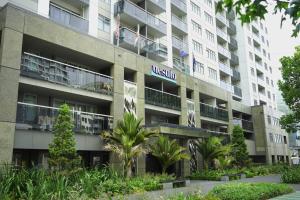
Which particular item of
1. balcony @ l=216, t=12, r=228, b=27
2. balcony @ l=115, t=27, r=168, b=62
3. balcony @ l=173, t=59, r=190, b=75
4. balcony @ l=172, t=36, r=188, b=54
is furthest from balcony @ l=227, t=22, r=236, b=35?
balcony @ l=115, t=27, r=168, b=62

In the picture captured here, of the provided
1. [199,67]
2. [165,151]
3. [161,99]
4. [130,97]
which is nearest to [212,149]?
[161,99]

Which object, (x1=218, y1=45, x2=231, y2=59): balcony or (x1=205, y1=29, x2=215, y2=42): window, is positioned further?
(x1=218, y1=45, x2=231, y2=59): balcony

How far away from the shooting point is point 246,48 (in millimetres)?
51250

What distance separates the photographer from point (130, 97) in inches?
957

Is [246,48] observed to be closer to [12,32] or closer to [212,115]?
[212,115]

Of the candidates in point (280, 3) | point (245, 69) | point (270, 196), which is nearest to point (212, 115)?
point (245, 69)

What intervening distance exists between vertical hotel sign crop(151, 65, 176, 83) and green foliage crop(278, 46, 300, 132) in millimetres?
12292

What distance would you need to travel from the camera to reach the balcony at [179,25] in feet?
116

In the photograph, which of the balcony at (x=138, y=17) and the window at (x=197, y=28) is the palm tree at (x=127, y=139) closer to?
the balcony at (x=138, y=17)

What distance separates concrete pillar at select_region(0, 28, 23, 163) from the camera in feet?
51.3

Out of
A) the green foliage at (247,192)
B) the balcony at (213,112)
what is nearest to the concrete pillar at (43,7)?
the green foliage at (247,192)

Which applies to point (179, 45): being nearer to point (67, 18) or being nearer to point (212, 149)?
point (212, 149)

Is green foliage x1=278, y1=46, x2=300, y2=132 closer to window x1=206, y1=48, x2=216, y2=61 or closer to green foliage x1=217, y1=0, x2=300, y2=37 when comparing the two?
window x1=206, y1=48, x2=216, y2=61

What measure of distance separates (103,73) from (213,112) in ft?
53.2
